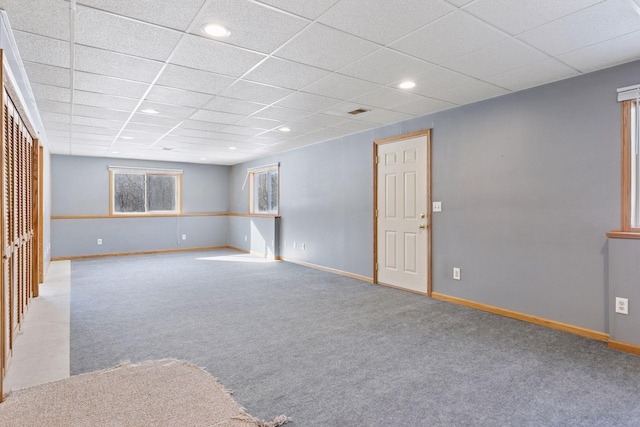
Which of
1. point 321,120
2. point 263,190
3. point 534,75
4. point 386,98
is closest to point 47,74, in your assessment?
point 321,120

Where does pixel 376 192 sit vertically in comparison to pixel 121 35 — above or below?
below

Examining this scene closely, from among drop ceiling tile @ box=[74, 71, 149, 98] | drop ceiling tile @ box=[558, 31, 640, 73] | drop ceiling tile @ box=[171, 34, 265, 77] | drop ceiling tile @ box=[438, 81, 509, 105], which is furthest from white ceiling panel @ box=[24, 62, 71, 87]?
drop ceiling tile @ box=[558, 31, 640, 73]

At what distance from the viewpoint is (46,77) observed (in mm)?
3045

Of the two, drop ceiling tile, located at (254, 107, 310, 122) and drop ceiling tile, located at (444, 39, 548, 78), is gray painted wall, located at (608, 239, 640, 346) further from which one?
drop ceiling tile, located at (254, 107, 310, 122)

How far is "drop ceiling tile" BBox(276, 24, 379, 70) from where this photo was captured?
2346 mm

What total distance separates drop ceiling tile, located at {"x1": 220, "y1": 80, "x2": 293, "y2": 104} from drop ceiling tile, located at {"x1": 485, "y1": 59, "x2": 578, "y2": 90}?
1.91m

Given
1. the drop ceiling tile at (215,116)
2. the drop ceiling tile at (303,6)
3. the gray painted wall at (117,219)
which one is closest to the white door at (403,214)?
the drop ceiling tile at (215,116)

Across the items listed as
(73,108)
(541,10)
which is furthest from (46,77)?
(541,10)

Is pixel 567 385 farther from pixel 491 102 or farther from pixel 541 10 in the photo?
pixel 491 102

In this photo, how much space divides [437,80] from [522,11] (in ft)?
3.68

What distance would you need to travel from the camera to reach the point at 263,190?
844cm

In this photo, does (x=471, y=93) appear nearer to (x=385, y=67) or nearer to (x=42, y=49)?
(x=385, y=67)

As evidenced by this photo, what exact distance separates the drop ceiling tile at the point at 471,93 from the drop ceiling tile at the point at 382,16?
1344mm

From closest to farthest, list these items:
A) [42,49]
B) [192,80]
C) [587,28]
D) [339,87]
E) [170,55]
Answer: [587,28], [42,49], [170,55], [192,80], [339,87]
